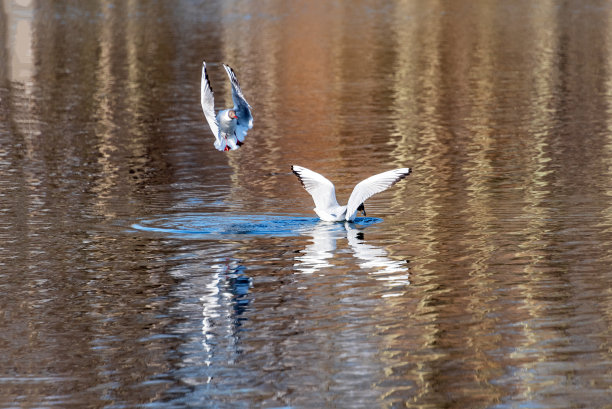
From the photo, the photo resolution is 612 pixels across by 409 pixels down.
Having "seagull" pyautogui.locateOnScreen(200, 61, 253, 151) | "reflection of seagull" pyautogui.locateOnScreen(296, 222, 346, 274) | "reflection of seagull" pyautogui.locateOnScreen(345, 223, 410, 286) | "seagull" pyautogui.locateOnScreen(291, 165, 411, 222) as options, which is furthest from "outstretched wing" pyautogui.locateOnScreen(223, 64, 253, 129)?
"reflection of seagull" pyautogui.locateOnScreen(345, 223, 410, 286)

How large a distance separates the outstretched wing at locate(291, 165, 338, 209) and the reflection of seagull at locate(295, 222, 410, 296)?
1.08ft

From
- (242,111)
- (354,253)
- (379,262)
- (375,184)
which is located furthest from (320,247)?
(242,111)

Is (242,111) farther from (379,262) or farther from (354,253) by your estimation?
(379,262)

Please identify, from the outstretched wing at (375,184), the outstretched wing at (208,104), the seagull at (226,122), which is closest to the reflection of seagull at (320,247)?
the outstretched wing at (375,184)

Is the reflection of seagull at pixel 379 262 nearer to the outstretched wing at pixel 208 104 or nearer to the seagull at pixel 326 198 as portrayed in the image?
the seagull at pixel 326 198

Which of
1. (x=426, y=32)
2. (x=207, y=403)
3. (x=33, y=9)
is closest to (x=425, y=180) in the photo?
(x=207, y=403)

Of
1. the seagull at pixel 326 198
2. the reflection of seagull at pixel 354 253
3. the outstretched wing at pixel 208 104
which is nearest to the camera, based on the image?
the reflection of seagull at pixel 354 253

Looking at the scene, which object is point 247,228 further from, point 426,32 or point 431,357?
point 426,32

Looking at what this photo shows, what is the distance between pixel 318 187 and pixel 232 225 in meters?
1.39

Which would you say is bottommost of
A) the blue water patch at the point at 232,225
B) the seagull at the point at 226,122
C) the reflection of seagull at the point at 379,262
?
the reflection of seagull at the point at 379,262

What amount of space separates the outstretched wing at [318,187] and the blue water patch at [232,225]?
33cm

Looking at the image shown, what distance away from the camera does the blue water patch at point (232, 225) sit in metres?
18.6

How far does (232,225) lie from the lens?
1914cm

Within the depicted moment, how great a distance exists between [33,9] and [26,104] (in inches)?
2060
